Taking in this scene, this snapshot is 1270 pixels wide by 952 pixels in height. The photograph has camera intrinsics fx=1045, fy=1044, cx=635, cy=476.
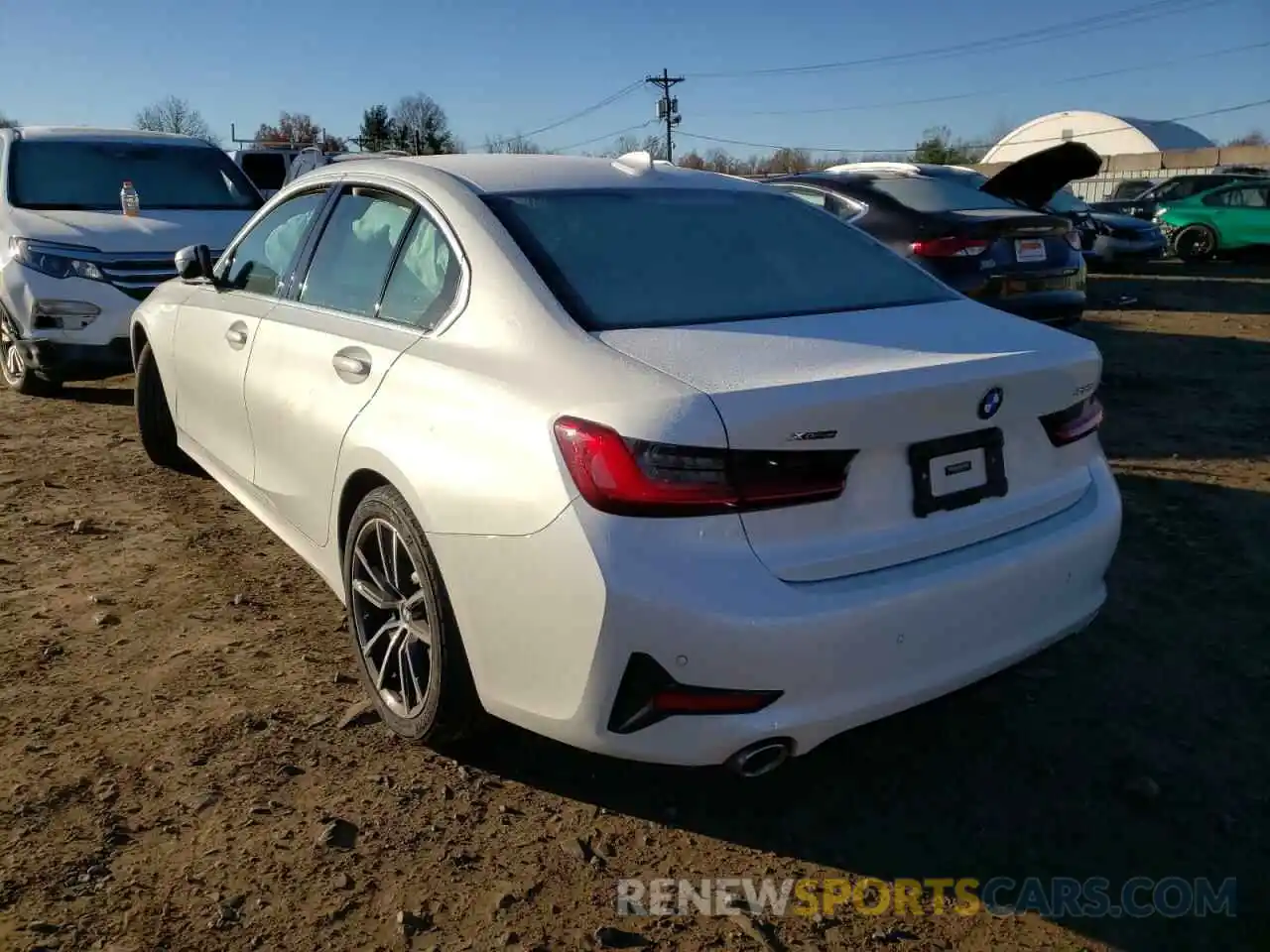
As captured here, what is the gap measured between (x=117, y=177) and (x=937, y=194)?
608 centimetres

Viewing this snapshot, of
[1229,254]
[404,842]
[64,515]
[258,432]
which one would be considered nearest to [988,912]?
[404,842]

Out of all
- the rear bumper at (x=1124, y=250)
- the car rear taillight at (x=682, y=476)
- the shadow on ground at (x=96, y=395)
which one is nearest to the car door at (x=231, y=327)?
the car rear taillight at (x=682, y=476)

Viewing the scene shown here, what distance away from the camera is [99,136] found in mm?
7898

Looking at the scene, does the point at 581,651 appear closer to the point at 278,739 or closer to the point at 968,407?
the point at 968,407

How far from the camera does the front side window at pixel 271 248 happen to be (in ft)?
12.4

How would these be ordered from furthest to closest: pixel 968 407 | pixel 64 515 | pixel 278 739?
pixel 64 515 < pixel 278 739 < pixel 968 407

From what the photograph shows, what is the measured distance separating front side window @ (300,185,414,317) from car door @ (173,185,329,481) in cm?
22

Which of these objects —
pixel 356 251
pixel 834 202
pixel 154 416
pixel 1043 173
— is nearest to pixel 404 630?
pixel 356 251

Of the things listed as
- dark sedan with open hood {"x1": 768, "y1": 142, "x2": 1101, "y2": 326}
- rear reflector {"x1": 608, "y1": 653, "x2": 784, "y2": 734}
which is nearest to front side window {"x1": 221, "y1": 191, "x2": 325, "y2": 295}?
rear reflector {"x1": 608, "y1": 653, "x2": 784, "y2": 734}

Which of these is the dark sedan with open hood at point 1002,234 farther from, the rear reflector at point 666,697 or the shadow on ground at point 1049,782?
the rear reflector at point 666,697

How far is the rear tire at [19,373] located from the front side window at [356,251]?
4331 mm

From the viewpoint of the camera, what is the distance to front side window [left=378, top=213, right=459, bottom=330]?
284cm

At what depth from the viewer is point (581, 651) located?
7.16 ft

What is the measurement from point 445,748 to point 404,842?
1.06 ft
